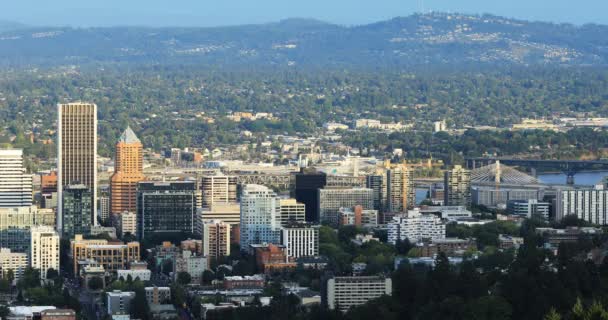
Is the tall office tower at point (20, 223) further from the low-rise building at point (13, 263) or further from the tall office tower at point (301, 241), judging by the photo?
the tall office tower at point (301, 241)

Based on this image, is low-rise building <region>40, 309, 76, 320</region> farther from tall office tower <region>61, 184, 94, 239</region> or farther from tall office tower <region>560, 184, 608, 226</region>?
tall office tower <region>560, 184, 608, 226</region>

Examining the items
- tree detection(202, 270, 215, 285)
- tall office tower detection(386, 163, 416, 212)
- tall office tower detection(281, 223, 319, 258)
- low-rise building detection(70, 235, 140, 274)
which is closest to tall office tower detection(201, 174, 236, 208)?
tall office tower detection(386, 163, 416, 212)

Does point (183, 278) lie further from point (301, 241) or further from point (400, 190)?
point (400, 190)

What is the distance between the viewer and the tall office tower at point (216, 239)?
132ft

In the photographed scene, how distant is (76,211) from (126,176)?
11.8ft

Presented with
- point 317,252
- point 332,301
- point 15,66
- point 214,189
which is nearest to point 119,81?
point 15,66

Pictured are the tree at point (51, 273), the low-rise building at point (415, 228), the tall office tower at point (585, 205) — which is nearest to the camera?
the tree at point (51, 273)

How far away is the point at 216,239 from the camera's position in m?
40.5

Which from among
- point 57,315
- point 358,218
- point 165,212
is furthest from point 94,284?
point 358,218

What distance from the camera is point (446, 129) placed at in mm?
79125

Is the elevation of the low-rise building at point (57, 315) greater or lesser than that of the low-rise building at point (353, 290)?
lesser

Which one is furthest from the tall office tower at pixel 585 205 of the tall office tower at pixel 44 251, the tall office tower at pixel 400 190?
the tall office tower at pixel 44 251

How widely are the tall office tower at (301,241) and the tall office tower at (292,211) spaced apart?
319cm

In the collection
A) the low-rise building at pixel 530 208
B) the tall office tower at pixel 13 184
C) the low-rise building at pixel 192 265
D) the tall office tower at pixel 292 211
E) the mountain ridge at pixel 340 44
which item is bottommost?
the low-rise building at pixel 192 265
